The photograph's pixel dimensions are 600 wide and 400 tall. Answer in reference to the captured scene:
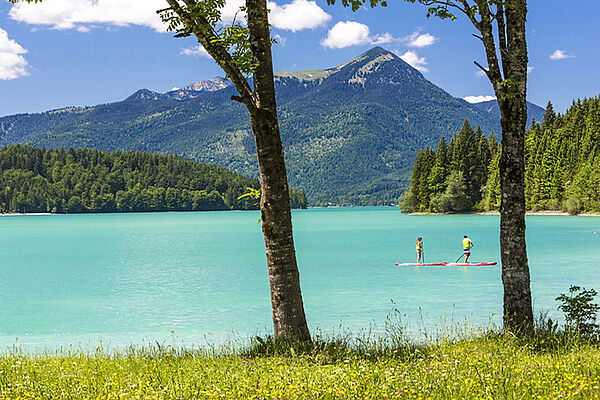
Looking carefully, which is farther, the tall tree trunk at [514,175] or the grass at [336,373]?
the tall tree trunk at [514,175]

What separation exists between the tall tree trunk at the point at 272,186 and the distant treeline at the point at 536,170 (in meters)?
102

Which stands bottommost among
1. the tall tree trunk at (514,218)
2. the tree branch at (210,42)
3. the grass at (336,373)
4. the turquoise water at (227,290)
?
the turquoise water at (227,290)

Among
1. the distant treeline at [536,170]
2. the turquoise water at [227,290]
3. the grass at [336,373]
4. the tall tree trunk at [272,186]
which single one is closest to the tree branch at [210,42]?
the tall tree trunk at [272,186]

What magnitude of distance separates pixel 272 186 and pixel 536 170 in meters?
120

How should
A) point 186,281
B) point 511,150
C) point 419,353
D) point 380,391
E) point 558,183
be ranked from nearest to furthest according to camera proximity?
point 380,391 → point 419,353 → point 511,150 → point 186,281 → point 558,183

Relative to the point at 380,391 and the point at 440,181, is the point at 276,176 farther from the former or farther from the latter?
the point at 440,181

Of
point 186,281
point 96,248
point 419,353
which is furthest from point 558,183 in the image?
point 419,353

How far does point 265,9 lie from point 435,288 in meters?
23.4

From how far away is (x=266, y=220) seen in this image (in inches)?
285

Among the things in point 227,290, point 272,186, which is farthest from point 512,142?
point 227,290

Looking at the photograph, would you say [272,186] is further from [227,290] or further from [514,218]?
[227,290]

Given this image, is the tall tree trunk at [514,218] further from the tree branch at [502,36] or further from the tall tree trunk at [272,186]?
the tall tree trunk at [272,186]

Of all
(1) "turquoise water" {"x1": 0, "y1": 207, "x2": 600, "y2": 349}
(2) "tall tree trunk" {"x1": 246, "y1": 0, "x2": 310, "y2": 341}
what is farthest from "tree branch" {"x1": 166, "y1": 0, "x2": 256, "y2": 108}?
(1) "turquoise water" {"x1": 0, "y1": 207, "x2": 600, "y2": 349}

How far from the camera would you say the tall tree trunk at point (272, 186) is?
7215 millimetres
